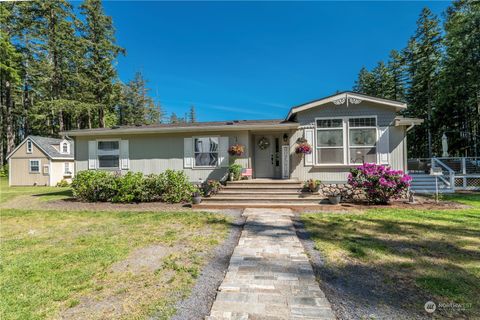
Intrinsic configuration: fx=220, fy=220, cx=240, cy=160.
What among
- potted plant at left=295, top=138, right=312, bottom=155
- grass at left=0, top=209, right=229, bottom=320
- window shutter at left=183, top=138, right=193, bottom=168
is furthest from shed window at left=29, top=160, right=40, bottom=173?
potted plant at left=295, top=138, right=312, bottom=155

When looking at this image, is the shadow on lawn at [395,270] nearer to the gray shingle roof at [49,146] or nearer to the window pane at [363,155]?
the window pane at [363,155]

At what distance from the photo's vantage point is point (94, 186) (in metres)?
8.52

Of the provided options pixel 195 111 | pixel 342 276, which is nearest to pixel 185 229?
pixel 342 276

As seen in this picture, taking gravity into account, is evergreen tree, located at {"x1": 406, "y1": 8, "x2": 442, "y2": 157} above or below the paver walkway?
above

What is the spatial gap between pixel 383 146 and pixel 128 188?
10.1 meters

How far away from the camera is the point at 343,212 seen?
6617 millimetres

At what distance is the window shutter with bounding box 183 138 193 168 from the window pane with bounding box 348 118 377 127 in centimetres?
690

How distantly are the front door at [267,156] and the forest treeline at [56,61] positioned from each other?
799 inches

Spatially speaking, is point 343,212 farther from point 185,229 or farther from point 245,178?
point 185,229

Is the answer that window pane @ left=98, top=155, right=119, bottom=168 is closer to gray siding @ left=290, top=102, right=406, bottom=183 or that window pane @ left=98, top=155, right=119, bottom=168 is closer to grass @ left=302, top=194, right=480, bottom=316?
gray siding @ left=290, top=102, right=406, bottom=183

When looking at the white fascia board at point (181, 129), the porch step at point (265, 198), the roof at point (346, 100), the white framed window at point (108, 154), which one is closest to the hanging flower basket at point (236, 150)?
the white fascia board at point (181, 129)

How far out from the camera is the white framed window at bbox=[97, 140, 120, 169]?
10.4 metres

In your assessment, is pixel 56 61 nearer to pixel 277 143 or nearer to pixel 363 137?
pixel 277 143

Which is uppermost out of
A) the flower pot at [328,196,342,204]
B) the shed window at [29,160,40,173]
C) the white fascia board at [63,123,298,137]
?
the white fascia board at [63,123,298,137]
